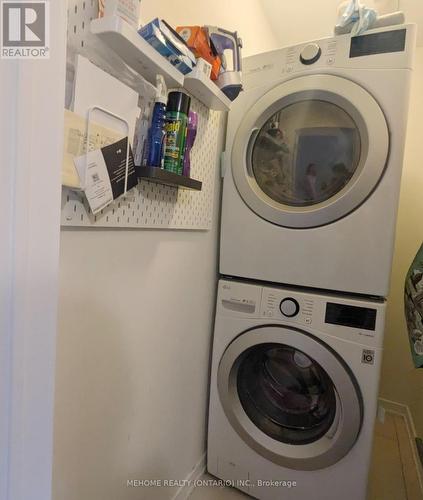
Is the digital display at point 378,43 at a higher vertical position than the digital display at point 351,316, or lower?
higher

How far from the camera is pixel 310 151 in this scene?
3.77ft

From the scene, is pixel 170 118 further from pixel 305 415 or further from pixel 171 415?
pixel 305 415

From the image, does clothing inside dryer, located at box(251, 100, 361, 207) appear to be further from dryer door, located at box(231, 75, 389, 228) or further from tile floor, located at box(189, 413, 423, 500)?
tile floor, located at box(189, 413, 423, 500)

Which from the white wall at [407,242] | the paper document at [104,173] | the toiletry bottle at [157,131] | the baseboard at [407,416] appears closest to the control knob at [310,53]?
the toiletry bottle at [157,131]

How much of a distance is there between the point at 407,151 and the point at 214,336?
65.5 inches

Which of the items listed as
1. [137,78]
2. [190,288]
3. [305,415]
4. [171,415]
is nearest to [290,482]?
[305,415]

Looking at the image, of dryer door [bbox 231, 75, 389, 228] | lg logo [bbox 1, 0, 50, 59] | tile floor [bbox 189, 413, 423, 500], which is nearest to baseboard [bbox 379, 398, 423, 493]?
tile floor [bbox 189, 413, 423, 500]

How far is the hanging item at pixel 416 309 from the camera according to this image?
1.04 meters

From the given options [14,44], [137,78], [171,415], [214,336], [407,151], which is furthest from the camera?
[407,151]

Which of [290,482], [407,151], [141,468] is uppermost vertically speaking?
[407,151]

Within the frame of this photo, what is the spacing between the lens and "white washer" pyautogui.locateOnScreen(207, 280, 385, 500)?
1019 millimetres

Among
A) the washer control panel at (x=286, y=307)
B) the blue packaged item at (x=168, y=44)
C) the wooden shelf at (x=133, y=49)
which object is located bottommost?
the washer control panel at (x=286, y=307)

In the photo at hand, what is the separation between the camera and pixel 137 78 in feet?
2.48

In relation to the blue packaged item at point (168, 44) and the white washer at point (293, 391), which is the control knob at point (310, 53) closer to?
the blue packaged item at point (168, 44)
